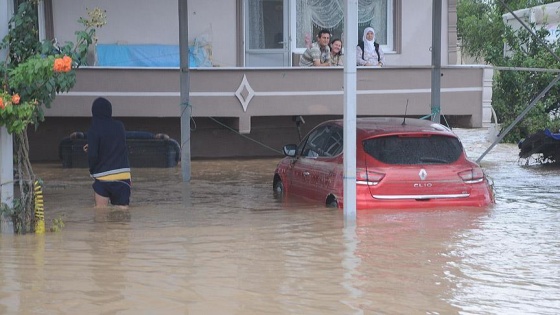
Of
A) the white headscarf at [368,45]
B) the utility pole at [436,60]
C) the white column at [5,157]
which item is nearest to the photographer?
the white column at [5,157]

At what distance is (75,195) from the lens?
48.4ft

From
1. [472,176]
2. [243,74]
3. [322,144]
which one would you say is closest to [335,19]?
[243,74]

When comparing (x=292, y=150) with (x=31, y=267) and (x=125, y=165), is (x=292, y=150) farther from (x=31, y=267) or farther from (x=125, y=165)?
(x=31, y=267)

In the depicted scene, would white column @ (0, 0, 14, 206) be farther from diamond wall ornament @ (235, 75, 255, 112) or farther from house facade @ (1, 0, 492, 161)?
diamond wall ornament @ (235, 75, 255, 112)

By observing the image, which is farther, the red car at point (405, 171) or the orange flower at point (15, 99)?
the red car at point (405, 171)

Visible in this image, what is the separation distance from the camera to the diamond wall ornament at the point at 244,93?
18656 mm

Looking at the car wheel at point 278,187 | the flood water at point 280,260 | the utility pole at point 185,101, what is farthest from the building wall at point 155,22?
the flood water at point 280,260

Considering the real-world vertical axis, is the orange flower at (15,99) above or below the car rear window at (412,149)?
above

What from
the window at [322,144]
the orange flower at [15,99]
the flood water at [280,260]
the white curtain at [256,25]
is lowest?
the flood water at [280,260]

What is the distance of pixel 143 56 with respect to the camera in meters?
20.1

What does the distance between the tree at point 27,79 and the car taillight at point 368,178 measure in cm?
345

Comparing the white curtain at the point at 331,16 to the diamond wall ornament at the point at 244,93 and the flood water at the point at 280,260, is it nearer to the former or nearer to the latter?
the diamond wall ornament at the point at 244,93

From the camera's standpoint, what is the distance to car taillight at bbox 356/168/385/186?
11.4 m

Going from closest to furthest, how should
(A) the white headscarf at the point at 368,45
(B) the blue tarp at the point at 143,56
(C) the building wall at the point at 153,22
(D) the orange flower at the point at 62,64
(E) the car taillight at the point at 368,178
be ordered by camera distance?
(D) the orange flower at the point at 62,64
(E) the car taillight at the point at 368,178
(A) the white headscarf at the point at 368,45
(B) the blue tarp at the point at 143,56
(C) the building wall at the point at 153,22
